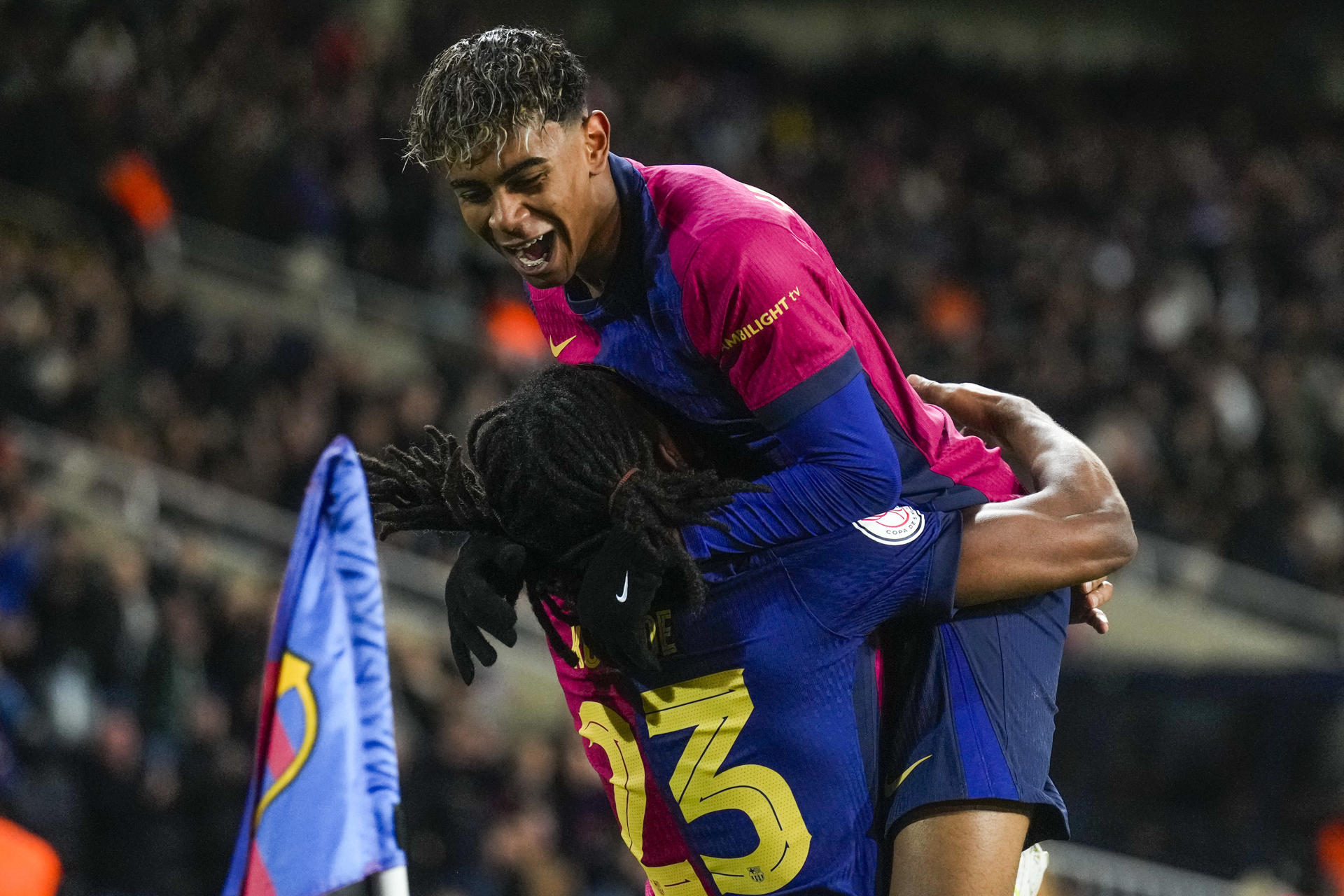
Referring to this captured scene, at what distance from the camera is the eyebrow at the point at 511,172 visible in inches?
102

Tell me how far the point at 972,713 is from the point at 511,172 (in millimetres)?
1206

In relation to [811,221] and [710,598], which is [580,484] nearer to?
[710,598]

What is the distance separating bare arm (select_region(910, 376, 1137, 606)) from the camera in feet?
8.98

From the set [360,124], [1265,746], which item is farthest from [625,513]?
[360,124]

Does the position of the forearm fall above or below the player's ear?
below

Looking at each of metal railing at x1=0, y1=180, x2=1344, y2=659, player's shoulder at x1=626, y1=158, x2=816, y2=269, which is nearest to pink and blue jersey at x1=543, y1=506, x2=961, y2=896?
player's shoulder at x1=626, y1=158, x2=816, y2=269

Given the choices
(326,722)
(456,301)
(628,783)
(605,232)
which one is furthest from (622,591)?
(456,301)

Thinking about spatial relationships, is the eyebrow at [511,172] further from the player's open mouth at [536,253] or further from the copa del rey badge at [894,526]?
the copa del rey badge at [894,526]

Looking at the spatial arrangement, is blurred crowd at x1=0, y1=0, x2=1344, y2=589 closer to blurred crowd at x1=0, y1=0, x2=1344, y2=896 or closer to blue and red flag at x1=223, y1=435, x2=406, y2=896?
blurred crowd at x1=0, y1=0, x2=1344, y2=896

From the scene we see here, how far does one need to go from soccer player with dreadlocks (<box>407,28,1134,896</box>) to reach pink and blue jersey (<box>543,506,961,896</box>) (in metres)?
0.05

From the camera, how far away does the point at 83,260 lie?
430 inches

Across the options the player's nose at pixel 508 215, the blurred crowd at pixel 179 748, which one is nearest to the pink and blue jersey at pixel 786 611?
the player's nose at pixel 508 215

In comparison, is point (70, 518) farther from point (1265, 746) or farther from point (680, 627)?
point (680, 627)

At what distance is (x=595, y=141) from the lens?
107 inches
